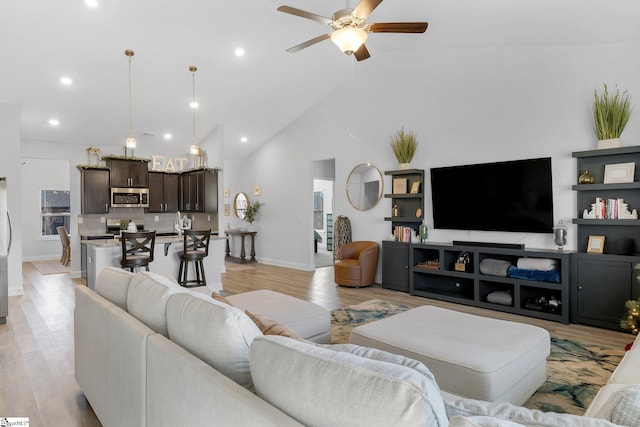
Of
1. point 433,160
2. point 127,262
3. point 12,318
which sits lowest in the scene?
point 12,318

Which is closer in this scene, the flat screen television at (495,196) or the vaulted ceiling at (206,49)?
the vaulted ceiling at (206,49)

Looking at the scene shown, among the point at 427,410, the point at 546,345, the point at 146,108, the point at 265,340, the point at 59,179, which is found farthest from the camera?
the point at 59,179

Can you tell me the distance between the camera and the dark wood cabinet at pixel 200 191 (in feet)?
25.9

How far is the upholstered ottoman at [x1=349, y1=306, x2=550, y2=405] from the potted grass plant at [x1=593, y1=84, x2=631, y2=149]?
9.41ft

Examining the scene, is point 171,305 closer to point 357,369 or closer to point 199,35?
point 357,369

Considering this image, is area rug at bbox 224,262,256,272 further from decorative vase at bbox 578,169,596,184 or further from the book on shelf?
decorative vase at bbox 578,169,596,184

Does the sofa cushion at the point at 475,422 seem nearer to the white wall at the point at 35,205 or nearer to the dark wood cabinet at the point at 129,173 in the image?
the dark wood cabinet at the point at 129,173

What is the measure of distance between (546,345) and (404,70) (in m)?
4.96

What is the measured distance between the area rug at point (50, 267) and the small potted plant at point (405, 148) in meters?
7.17

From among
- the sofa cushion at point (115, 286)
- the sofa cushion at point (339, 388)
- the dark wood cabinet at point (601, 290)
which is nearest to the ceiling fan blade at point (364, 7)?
the sofa cushion at point (115, 286)

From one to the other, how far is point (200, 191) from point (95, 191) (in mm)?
2048

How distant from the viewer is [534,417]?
965 millimetres

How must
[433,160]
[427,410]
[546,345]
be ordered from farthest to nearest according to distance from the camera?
[433,160]
[546,345]
[427,410]

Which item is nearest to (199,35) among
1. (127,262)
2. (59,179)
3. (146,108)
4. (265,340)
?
(146,108)
